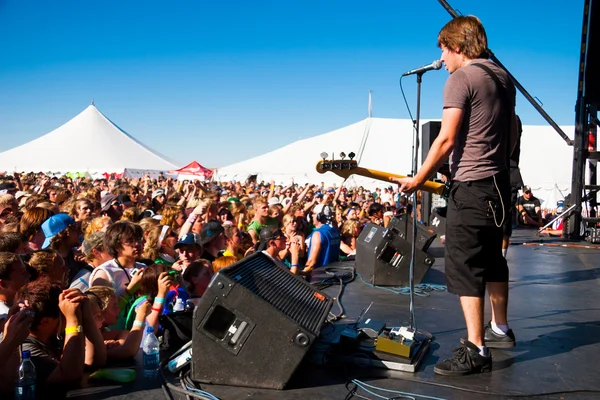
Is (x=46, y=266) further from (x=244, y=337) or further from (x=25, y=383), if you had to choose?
(x=244, y=337)

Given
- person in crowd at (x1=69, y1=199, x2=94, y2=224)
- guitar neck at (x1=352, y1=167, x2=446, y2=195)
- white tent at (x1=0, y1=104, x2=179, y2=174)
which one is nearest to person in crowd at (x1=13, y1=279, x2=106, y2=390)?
guitar neck at (x1=352, y1=167, x2=446, y2=195)

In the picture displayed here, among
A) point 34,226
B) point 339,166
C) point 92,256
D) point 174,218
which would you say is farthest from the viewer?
point 174,218

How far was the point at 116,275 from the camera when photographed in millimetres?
4016

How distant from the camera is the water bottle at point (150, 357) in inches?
112

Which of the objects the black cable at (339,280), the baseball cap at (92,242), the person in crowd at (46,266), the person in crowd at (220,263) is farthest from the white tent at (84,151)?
the person in crowd at (46,266)

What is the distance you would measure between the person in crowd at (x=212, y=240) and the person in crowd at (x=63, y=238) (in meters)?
1.41

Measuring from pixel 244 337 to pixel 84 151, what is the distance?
3828 centimetres

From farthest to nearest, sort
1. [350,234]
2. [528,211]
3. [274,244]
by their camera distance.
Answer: [528,211]
[350,234]
[274,244]

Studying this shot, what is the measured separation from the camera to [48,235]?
4820 mm

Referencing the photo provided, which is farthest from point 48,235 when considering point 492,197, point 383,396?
point 492,197

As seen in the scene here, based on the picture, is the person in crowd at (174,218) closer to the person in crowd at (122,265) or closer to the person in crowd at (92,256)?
the person in crowd at (92,256)

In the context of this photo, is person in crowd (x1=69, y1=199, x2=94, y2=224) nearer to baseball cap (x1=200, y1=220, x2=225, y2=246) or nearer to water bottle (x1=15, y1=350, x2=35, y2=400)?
baseball cap (x1=200, y1=220, x2=225, y2=246)

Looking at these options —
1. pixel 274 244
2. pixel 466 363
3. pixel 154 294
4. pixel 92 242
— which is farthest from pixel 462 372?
pixel 92 242

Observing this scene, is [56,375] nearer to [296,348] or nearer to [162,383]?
[162,383]
